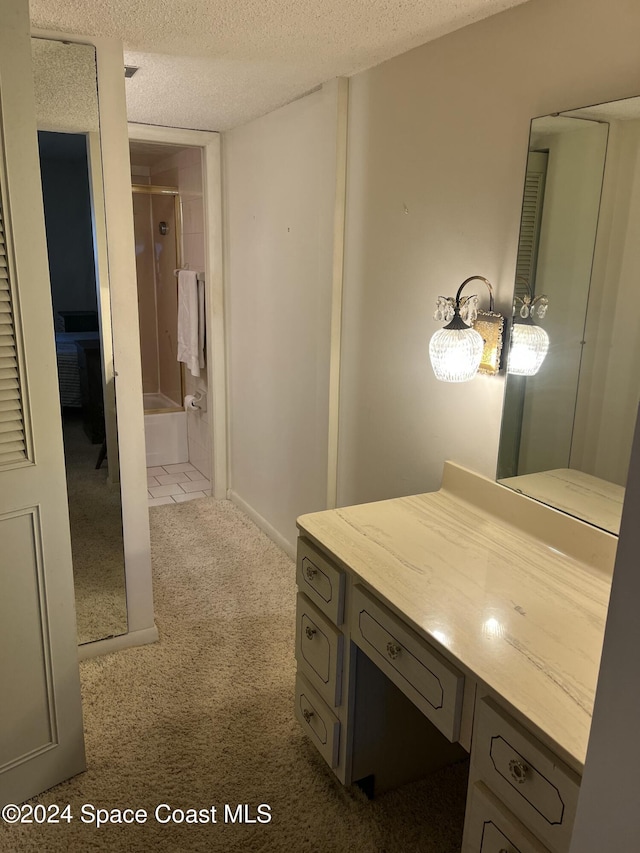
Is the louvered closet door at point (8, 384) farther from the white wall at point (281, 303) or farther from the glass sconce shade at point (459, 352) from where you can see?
the white wall at point (281, 303)

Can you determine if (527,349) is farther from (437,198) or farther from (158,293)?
(158,293)

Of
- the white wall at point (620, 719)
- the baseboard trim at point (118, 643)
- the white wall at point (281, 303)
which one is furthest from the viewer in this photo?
the white wall at point (281, 303)

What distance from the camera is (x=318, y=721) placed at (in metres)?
1.84

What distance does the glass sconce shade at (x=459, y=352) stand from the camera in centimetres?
178

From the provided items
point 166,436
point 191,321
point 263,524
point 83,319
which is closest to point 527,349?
point 83,319

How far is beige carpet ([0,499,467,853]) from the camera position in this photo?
1.69 m

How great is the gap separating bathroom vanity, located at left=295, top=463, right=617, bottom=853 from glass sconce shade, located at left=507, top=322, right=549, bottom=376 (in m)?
0.35

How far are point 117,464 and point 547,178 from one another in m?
1.71

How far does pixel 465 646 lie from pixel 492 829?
328 mm

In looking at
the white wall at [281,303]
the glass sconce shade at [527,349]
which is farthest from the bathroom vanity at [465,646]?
the white wall at [281,303]

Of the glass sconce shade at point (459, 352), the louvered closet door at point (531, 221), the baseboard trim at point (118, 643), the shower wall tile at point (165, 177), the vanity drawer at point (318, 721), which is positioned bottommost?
the baseboard trim at point (118, 643)

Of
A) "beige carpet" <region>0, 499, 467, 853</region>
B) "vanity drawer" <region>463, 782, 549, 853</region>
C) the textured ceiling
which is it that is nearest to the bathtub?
"beige carpet" <region>0, 499, 467, 853</region>

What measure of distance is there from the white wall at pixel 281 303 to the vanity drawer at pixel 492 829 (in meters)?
1.65

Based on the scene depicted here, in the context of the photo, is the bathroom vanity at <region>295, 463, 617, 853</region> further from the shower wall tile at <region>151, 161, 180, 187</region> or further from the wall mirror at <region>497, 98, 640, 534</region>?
the shower wall tile at <region>151, 161, 180, 187</region>
